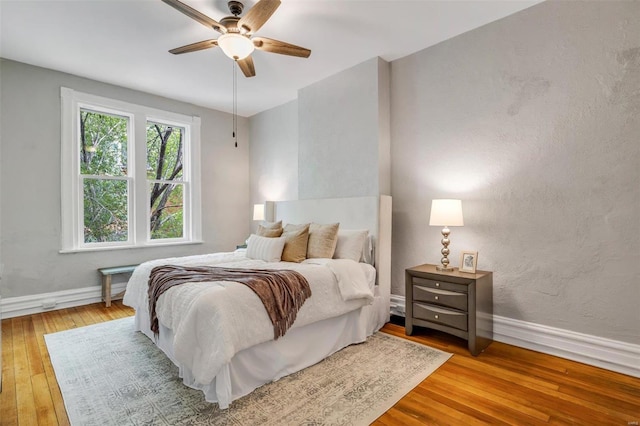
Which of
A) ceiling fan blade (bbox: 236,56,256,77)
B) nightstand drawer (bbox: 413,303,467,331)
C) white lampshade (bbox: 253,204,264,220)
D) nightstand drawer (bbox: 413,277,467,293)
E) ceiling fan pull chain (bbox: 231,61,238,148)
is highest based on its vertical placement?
ceiling fan pull chain (bbox: 231,61,238,148)

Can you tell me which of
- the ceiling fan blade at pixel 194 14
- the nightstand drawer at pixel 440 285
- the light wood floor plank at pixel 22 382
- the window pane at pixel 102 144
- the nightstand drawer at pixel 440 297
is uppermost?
the ceiling fan blade at pixel 194 14

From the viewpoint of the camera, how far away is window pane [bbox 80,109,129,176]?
13.8 feet

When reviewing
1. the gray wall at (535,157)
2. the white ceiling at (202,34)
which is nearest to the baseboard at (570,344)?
the gray wall at (535,157)

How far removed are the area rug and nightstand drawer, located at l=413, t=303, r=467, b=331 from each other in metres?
0.25

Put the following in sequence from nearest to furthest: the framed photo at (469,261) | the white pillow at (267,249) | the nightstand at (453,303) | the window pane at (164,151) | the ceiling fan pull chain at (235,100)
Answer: the nightstand at (453,303)
the framed photo at (469,261)
the white pillow at (267,249)
the ceiling fan pull chain at (235,100)
the window pane at (164,151)

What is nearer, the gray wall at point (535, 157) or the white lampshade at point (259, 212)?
the gray wall at point (535, 157)

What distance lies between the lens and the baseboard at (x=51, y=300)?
3.59 metres

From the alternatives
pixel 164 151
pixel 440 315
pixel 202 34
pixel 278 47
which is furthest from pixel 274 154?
pixel 440 315

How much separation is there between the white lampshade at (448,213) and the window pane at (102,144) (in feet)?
13.8

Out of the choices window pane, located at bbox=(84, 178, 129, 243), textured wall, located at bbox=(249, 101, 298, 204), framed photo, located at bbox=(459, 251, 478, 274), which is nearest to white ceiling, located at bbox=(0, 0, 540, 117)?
A: textured wall, located at bbox=(249, 101, 298, 204)

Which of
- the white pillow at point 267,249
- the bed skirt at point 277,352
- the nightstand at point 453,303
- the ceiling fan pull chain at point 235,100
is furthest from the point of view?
the ceiling fan pull chain at point 235,100

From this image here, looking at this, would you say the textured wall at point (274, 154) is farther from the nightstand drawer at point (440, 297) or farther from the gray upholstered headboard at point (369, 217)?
the nightstand drawer at point (440, 297)

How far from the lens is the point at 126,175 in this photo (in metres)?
4.53

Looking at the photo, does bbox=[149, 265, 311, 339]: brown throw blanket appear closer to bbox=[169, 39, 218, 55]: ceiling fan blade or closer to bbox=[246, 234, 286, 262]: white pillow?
bbox=[246, 234, 286, 262]: white pillow
